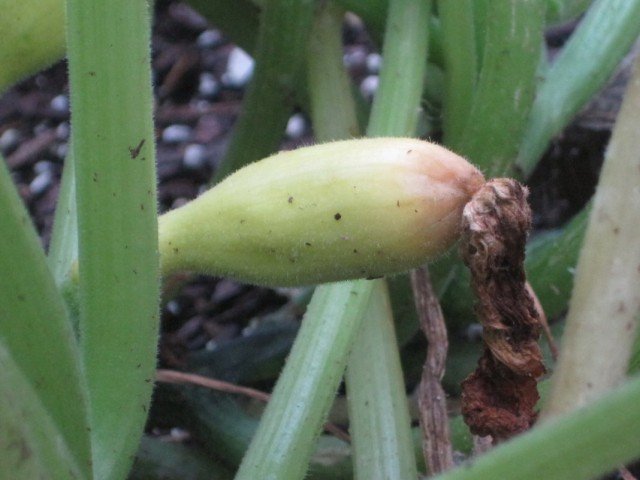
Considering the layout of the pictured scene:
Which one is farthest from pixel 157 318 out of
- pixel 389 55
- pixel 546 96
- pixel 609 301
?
pixel 546 96

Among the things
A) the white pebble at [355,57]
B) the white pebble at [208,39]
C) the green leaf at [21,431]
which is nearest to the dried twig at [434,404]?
the green leaf at [21,431]

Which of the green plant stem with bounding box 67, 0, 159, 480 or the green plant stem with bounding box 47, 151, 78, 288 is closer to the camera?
the green plant stem with bounding box 67, 0, 159, 480

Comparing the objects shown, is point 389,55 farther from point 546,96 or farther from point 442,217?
point 442,217

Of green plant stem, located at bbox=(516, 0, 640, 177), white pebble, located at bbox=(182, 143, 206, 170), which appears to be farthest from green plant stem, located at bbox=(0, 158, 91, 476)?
white pebble, located at bbox=(182, 143, 206, 170)

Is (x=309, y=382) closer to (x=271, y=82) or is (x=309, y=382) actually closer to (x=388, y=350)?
(x=388, y=350)

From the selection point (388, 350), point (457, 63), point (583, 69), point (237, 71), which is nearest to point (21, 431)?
point (388, 350)

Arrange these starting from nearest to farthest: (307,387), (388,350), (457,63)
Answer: (307,387) < (388,350) < (457,63)

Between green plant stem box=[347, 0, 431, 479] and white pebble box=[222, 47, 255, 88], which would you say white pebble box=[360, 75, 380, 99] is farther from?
green plant stem box=[347, 0, 431, 479]
